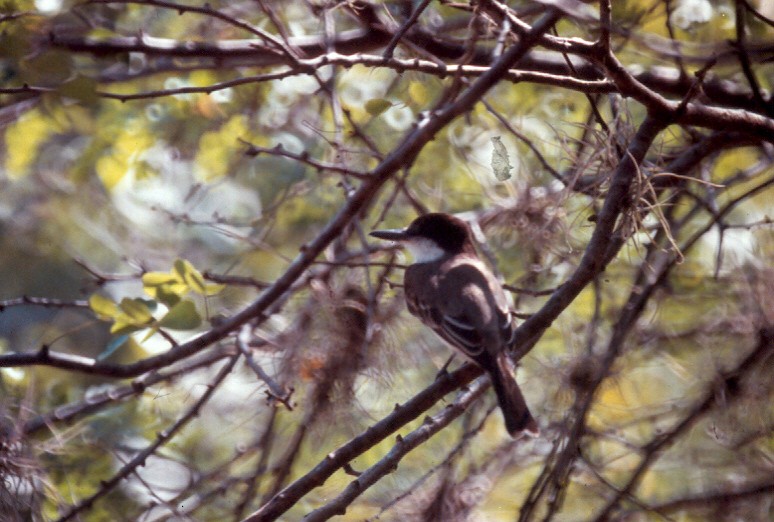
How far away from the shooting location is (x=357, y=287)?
14.3 ft

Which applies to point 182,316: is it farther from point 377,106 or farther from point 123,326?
point 377,106

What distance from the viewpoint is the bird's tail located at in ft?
11.3

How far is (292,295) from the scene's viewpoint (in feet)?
14.6

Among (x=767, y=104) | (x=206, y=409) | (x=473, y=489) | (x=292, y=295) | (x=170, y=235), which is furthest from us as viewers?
(x=170, y=235)

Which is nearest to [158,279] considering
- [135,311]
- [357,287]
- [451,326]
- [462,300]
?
[135,311]

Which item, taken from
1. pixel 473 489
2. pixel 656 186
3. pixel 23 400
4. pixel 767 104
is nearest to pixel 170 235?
pixel 23 400

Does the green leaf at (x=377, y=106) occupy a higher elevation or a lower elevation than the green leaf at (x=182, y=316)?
higher

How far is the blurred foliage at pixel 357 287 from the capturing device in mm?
3809

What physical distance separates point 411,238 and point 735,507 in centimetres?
203

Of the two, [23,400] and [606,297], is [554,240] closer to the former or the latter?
[606,297]

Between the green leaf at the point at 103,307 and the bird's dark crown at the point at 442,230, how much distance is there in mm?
1560

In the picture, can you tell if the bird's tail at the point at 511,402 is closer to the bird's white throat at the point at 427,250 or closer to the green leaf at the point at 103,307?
the bird's white throat at the point at 427,250

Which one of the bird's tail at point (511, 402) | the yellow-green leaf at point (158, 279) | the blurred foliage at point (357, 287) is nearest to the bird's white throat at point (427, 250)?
the blurred foliage at point (357, 287)

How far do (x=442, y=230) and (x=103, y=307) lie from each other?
1714 millimetres
